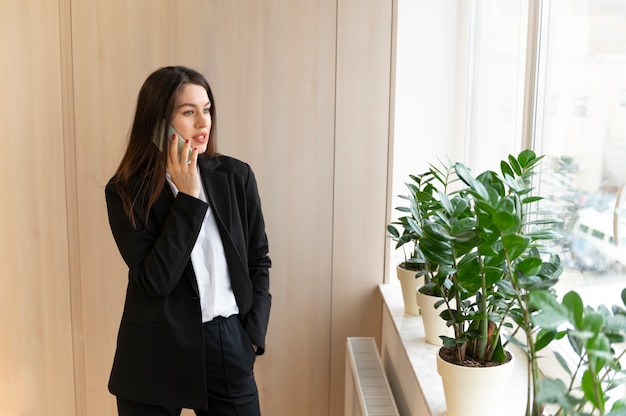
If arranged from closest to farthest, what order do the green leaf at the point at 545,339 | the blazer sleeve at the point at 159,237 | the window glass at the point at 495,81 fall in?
the green leaf at the point at 545,339 → the blazer sleeve at the point at 159,237 → the window glass at the point at 495,81

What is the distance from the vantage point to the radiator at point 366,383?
1.84 m

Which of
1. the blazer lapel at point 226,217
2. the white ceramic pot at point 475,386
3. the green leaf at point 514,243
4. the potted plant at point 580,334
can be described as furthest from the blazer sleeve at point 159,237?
the potted plant at point 580,334

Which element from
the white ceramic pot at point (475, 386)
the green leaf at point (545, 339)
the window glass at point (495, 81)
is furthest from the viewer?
the window glass at point (495, 81)

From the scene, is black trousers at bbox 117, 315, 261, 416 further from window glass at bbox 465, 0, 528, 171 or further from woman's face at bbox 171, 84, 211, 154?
window glass at bbox 465, 0, 528, 171

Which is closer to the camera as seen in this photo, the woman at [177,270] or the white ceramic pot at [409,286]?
the woman at [177,270]

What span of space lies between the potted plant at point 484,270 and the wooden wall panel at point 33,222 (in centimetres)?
164

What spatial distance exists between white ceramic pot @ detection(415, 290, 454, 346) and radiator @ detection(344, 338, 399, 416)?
235mm

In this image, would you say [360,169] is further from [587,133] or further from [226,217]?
[587,133]

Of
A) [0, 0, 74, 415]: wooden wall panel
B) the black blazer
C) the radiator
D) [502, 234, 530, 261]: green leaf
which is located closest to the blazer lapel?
the black blazer

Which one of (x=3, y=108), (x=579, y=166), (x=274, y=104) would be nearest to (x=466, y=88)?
(x=274, y=104)

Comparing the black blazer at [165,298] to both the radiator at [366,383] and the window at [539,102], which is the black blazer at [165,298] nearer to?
the radiator at [366,383]

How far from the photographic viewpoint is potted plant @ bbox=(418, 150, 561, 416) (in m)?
1.12

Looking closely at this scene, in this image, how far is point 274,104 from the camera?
2.42 meters

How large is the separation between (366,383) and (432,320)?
1.13ft
